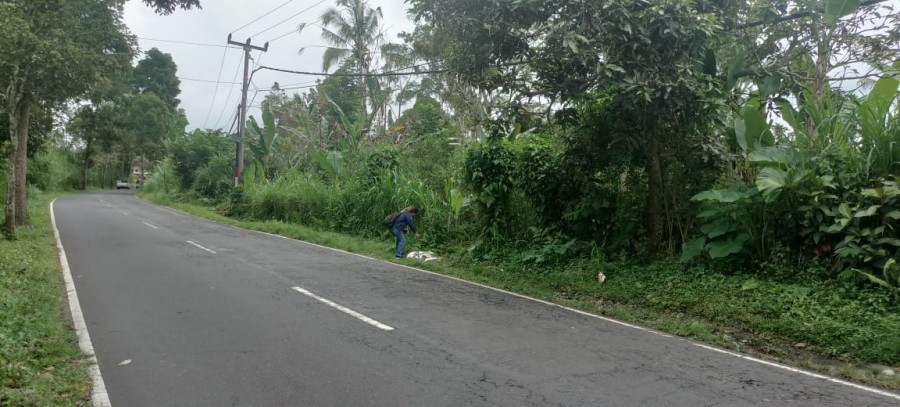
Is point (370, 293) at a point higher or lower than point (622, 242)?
lower

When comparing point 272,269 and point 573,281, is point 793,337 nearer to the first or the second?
point 573,281

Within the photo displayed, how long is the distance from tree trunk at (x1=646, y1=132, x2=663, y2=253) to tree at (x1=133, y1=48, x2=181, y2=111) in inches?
2594

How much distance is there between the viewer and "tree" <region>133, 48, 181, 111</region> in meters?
64.7

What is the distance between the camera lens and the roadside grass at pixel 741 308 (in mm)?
6145

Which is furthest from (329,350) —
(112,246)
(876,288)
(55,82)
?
(55,82)

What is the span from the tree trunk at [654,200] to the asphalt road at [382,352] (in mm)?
2981

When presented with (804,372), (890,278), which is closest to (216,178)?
(890,278)

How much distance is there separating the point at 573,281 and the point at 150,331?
254 inches

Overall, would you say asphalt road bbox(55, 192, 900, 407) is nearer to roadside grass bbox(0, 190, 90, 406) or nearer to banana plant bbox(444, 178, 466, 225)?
roadside grass bbox(0, 190, 90, 406)

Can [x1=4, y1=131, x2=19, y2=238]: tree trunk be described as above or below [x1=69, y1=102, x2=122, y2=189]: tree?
below

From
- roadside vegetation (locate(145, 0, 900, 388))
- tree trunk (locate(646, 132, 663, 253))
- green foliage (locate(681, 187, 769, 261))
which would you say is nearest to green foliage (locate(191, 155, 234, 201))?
roadside vegetation (locate(145, 0, 900, 388))

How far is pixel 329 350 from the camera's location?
5.93m

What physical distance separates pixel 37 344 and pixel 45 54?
10.5 metres

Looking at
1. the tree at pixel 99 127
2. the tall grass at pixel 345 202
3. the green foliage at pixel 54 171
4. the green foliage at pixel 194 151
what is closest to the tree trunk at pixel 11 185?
the tall grass at pixel 345 202
